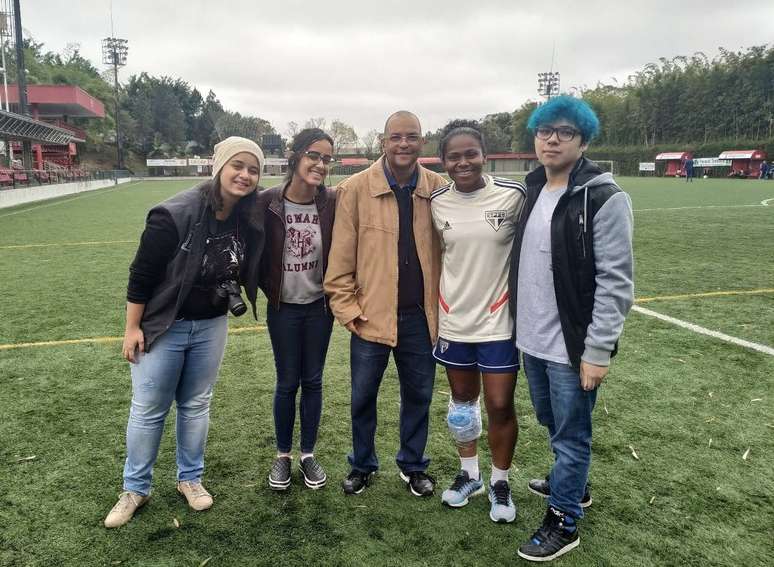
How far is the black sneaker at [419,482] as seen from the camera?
3.01m

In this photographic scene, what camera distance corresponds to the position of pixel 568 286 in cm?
237

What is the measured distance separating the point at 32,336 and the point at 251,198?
3979 mm

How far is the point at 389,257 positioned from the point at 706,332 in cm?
412

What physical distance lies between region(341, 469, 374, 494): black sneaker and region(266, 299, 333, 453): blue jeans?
28cm

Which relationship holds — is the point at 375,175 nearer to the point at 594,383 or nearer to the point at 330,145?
the point at 330,145

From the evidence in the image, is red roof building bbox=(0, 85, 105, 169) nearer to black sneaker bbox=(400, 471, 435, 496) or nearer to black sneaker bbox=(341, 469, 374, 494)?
black sneaker bbox=(341, 469, 374, 494)

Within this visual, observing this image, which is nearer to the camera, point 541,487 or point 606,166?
point 541,487

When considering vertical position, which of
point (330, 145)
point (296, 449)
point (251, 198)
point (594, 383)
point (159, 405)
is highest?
point (330, 145)

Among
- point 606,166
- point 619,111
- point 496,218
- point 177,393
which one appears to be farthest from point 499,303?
point 619,111

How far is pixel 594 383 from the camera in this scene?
7.74ft

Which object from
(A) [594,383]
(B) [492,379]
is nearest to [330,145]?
(B) [492,379]

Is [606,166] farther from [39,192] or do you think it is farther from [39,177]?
[39,177]

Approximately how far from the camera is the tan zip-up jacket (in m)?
2.81

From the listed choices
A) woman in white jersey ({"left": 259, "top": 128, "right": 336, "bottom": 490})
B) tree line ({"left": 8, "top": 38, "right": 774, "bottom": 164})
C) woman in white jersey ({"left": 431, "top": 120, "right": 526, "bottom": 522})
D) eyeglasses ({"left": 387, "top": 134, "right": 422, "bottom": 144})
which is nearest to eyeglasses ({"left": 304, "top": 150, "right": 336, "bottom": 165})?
woman in white jersey ({"left": 259, "top": 128, "right": 336, "bottom": 490})
